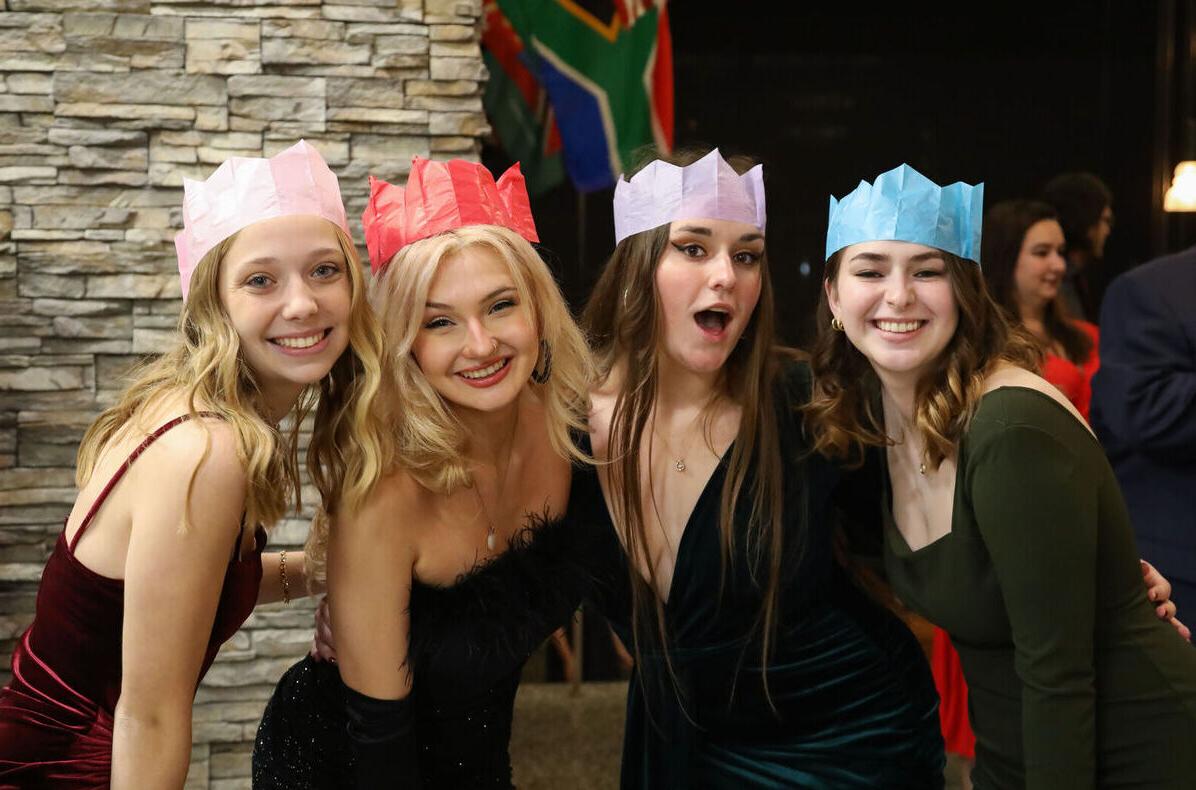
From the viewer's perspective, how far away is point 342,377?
73.7 inches

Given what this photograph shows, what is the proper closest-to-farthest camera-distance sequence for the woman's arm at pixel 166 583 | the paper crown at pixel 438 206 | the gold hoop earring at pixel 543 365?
1. the woman's arm at pixel 166 583
2. the paper crown at pixel 438 206
3. the gold hoop earring at pixel 543 365

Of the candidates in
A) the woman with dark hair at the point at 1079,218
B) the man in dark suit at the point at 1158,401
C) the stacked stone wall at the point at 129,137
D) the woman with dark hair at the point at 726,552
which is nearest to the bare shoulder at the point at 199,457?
the woman with dark hair at the point at 726,552

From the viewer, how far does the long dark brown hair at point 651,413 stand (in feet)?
6.78

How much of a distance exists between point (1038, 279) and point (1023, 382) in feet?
6.08

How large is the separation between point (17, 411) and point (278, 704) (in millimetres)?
1174

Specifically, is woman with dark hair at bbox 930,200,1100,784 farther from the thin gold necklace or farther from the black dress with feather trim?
the black dress with feather trim

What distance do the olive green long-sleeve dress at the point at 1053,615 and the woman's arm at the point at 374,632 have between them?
79cm

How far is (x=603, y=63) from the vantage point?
3.81m

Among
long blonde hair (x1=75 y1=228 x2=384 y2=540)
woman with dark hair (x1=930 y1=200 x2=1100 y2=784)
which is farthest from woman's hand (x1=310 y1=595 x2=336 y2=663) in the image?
woman with dark hair (x1=930 y1=200 x2=1100 y2=784)

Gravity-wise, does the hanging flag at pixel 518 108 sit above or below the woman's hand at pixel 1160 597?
above

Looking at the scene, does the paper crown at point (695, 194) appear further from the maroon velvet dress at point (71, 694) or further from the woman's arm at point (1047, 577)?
the maroon velvet dress at point (71, 694)

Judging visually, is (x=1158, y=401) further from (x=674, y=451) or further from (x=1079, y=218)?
(x=1079, y=218)

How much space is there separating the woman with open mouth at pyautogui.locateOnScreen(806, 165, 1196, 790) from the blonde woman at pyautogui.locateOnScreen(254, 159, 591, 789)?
491mm

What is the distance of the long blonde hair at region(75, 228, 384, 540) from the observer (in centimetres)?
167
